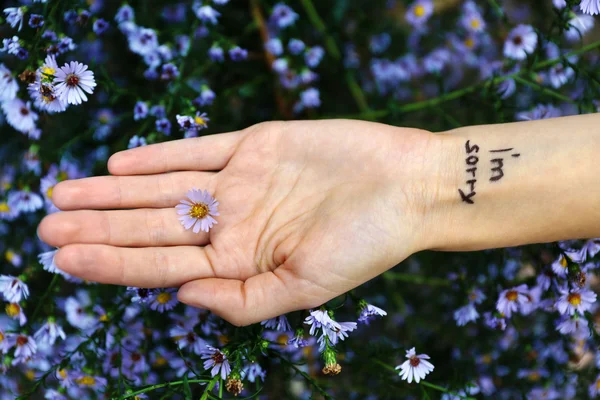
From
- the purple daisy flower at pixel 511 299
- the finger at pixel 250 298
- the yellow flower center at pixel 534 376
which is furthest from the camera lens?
the yellow flower center at pixel 534 376

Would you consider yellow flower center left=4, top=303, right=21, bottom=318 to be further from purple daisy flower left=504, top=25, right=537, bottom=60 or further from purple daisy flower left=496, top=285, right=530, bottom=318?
purple daisy flower left=504, top=25, right=537, bottom=60

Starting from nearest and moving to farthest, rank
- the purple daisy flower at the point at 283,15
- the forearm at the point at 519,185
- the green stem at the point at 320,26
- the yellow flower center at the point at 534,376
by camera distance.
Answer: the forearm at the point at 519,185 < the yellow flower center at the point at 534,376 < the purple daisy flower at the point at 283,15 < the green stem at the point at 320,26

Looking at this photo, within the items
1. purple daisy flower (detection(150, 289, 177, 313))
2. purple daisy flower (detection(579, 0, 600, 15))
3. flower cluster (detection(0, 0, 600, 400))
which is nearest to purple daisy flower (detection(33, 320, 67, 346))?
flower cluster (detection(0, 0, 600, 400))

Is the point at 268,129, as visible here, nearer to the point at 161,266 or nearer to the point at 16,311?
the point at 161,266

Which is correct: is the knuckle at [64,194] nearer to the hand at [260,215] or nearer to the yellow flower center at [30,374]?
the hand at [260,215]

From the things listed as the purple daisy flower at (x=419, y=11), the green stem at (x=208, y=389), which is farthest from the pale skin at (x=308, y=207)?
the purple daisy flower at (x=419, y=11)

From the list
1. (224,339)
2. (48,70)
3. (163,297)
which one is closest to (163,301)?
(163,297)

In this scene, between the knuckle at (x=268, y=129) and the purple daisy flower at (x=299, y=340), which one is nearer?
the purple daisy flower at (x=299, y=340)
